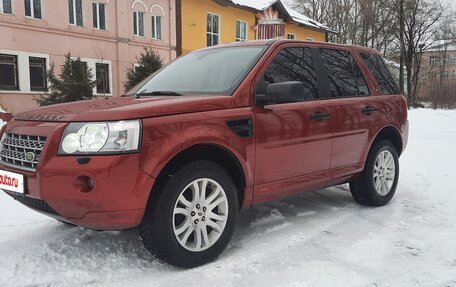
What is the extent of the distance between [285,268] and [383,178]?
234cm

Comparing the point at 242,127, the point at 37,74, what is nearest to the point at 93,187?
the point at 242,127

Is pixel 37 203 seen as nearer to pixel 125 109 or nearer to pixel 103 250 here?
pixel 103 250

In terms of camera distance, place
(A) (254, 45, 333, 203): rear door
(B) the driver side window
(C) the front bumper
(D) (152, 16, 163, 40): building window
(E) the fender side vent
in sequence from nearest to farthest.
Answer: (C) the front bumper
(E) the fender side vent
(A) (254, 45, 333, 203): rear door
(B) the driver side window
(D) (152, 16, 163, 40): building window

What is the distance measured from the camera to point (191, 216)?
3.13m

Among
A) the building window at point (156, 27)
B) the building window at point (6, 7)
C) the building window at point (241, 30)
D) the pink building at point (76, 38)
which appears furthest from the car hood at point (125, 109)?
the building window at point (241, 30)

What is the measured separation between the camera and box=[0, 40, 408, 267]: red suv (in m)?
2.76

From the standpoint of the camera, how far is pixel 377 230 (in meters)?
4.05

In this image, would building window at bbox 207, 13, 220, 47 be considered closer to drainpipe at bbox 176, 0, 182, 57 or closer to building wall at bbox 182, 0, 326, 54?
building wall at bbox 182, 0, 326, 54

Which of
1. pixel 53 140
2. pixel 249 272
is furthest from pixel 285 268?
pixel 53 140

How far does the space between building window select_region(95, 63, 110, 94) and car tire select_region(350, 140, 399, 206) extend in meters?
17.3

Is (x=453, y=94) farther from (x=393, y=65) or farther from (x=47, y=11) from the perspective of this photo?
(x=47, y=11)

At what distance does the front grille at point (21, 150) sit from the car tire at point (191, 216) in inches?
32.7

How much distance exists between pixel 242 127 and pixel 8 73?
53.9 ft

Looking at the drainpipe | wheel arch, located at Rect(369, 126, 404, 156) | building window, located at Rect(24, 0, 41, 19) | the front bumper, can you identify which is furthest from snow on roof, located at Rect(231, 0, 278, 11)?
the front bumper
